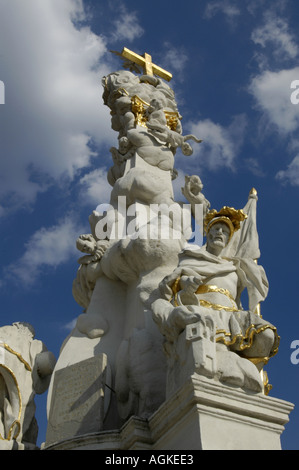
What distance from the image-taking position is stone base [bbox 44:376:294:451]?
18.6 ft

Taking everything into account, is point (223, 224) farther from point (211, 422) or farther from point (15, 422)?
point (15, 422)

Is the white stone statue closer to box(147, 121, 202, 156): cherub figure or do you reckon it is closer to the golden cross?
box(147, 121, 202, 156): cherub figure

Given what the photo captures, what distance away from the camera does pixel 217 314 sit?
6883mm

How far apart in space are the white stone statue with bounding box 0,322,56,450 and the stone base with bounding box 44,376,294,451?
85.8 inches

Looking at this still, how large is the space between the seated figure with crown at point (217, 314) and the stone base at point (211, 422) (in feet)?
0.71

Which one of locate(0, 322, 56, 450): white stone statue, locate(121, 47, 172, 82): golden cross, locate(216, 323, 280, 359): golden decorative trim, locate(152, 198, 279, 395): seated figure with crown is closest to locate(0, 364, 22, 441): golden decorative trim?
locate(0, 322, 56, 450): white stone statue

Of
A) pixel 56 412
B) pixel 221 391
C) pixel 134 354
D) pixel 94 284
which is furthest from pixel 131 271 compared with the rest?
pixel 221 391

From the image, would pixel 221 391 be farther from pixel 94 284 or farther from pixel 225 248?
pixel 94 284

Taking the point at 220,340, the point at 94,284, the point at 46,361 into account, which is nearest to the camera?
the point at 220,340

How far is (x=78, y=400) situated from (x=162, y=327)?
1.74 m

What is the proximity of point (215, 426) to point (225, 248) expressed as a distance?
137 inches

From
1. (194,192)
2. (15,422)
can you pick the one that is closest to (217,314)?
(15,422)

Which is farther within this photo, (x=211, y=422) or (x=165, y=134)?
(x=165, y=134)

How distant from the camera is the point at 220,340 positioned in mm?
6465
